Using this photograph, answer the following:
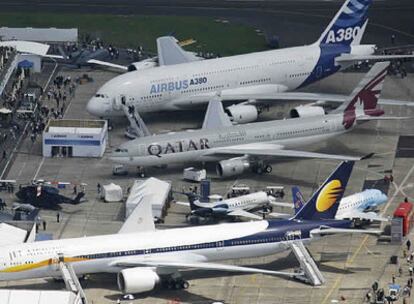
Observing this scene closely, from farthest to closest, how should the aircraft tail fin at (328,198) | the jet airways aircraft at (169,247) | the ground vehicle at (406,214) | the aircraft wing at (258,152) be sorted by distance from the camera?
Answer: the aircraft wing at (258,152), the ground vehicle at (406,214), the aircraft tail fin at (328,198), the jet airways aircraft at (169,247)

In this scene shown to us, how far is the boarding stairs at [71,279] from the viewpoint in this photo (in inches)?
6063

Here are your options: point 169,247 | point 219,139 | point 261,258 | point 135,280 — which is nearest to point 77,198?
point 219,139

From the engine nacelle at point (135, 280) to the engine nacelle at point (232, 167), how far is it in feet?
101

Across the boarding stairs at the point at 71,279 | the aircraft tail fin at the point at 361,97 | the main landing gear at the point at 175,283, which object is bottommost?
the boarding stairs at the point at 71,279

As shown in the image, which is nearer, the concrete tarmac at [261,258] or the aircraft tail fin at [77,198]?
the concrete tarmac at [261,258]

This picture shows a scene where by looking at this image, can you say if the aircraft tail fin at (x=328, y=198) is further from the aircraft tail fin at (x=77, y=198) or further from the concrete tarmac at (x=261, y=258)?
the aircraft tail fin at (x=77, y=198)

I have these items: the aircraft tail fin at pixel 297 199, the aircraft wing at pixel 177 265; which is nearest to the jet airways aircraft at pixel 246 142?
the aircraft tail fin at pixel 297 199

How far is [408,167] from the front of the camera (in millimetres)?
194875

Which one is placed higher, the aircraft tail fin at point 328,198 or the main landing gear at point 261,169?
the main landing gear at point 261,169

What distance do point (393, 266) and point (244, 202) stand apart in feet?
54.7

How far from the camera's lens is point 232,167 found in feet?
629

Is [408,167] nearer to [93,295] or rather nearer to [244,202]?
[244,202]

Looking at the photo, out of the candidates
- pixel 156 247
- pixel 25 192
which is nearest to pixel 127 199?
pixel 25 192

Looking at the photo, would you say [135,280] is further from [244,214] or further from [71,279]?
[244,214]
